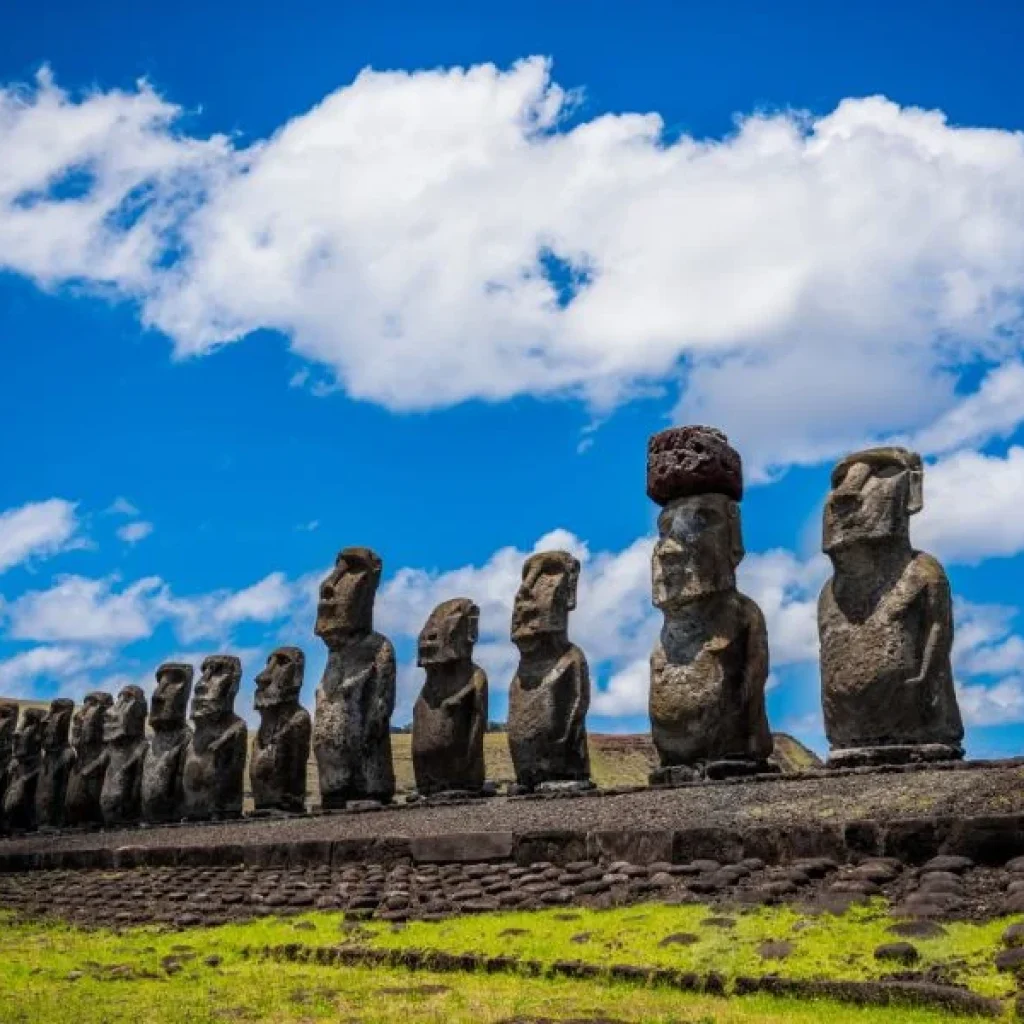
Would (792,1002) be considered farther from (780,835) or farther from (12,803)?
(12,803)

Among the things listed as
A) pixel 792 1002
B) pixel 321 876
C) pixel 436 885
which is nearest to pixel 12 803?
pixel 321 876

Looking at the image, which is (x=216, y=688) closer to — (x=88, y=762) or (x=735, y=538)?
(x=88, y=762)

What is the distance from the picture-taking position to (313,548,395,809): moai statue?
768 inches

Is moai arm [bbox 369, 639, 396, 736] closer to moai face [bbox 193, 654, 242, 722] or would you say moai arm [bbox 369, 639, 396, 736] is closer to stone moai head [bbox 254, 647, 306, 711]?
stone moai head [bbox 254, 647, 306, 711]

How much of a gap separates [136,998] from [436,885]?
3.25 metres

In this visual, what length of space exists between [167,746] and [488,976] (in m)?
17.5

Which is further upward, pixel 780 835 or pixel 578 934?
pixel 780 835

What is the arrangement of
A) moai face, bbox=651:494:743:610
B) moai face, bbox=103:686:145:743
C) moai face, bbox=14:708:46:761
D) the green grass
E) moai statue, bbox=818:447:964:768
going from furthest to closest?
moai face, bbox=14:708:46:761, moai face, bbox=103:686:145:743, moai face, bbox=651:494:743:610, moai statue, bbox=818:447:964:768, the green grass

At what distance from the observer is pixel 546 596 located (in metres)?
17.1

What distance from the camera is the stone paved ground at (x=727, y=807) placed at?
9.34 m

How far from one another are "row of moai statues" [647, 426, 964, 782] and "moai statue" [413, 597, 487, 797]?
12.8 feet

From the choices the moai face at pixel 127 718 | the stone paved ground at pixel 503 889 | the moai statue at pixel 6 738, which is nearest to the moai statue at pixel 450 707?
the stone paved ground at pixel 503 889

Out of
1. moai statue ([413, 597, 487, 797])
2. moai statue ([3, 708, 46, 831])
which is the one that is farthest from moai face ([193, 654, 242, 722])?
moai statue ([3, 708, 46, 831])

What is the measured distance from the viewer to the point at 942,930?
275 inches
